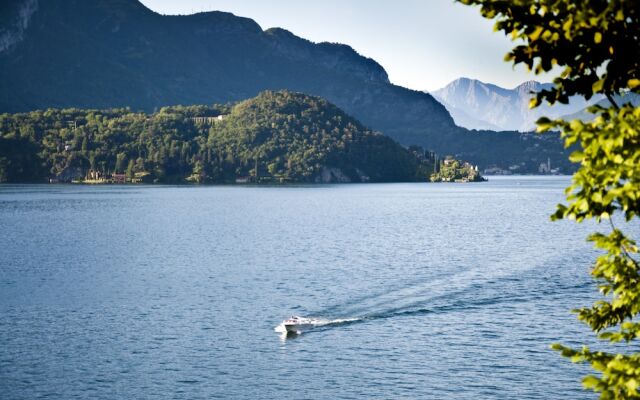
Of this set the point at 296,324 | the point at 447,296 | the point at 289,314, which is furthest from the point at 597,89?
the point at 447,296

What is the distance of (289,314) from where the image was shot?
7325 cm

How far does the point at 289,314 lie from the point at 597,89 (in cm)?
6101

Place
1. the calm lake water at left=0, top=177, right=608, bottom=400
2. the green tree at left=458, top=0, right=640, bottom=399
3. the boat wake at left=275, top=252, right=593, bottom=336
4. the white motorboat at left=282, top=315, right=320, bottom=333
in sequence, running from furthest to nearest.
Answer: the boat wake at left=275, top=252, right=593, bottom=336 < the white motorboat at left=282, top=315, right=320, bottom=333 < the calm lake water at left=0, top=177, right=608, bottom=400 < the green tree at left=458, top=0, right=640, bottom=399

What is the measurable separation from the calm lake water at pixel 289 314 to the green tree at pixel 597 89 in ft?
117

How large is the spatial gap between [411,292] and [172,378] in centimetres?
3879

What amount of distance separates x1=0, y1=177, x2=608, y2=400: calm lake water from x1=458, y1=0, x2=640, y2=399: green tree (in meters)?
35.8

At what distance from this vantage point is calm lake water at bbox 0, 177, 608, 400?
167ft

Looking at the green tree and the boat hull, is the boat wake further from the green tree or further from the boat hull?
the green tree

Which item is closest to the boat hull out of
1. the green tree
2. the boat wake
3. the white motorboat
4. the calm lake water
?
the white motorboat

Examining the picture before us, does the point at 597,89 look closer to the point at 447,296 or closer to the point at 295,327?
the point at 295,327

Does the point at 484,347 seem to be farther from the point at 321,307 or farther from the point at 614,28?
the point at 614,28

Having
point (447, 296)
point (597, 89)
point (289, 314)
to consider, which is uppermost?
point (597, 89)

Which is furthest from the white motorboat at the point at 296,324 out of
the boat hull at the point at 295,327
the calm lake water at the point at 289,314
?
the calm lake water at the point at 289,314

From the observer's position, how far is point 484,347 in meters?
59.3
